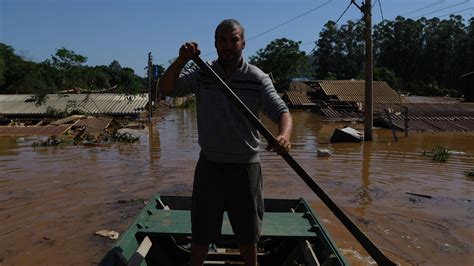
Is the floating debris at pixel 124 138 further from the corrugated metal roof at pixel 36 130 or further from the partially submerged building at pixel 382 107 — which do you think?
the partially submerged building at pixel 382 107

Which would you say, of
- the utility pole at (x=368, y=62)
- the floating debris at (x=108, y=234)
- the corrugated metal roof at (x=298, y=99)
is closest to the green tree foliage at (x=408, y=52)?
the corrugated metal roof at (x=298, y=99)

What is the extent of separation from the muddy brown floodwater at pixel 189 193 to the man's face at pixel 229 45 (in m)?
3.09

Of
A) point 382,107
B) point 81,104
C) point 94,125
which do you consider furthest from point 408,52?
point 94,125

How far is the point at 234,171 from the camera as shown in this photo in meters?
3.02

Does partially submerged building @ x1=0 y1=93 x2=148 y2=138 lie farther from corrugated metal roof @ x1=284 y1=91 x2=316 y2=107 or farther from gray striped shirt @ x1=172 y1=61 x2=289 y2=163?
gray striped shirt @ x1=172 y1=61 x2=289 y2=163

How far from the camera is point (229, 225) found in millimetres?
4285

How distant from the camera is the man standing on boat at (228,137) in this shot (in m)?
2.96

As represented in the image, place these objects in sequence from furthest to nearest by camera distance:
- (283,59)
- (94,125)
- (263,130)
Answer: (283,59)
(94,125)
(263,130)

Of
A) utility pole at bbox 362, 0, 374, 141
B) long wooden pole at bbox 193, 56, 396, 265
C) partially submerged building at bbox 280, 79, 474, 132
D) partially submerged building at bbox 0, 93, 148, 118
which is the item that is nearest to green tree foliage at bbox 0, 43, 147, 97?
partially submerged building at bbox 0, 93, 148, 118

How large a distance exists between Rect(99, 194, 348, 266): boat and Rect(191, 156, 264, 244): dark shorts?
70 centimetres

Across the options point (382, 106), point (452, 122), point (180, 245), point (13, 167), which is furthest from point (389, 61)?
point (180, 245)

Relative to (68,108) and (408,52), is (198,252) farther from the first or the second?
(408,52)

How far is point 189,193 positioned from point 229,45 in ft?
19.1

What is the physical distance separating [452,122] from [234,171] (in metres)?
20.5
